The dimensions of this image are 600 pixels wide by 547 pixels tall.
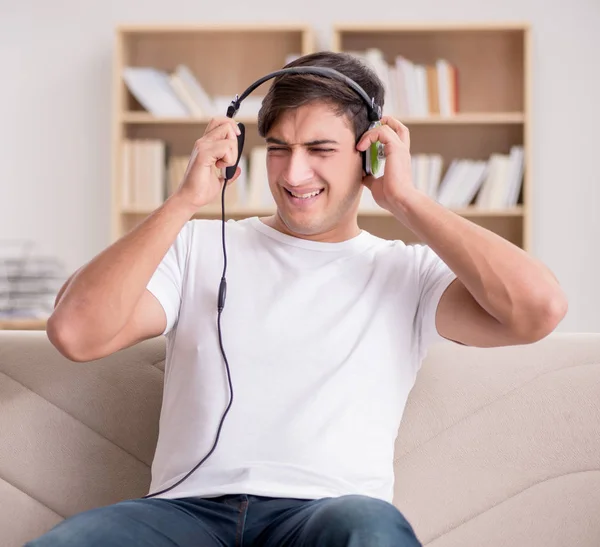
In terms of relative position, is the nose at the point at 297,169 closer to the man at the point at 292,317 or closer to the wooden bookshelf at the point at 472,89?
the man at the point at 292,317

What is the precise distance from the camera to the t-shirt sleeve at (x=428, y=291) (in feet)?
5.05

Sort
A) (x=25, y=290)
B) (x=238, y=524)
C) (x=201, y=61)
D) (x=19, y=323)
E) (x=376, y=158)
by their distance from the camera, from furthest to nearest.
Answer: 1. (x=201, y=61)
2. (x=25, y=290)
3. (x=19, y=323)
4. (x=376, y=158)
5. (x=238, y=524)

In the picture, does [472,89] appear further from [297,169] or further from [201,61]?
[297,169]

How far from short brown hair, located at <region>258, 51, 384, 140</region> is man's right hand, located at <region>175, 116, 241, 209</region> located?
0.41 feet

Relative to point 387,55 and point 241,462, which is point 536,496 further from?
point 387,55

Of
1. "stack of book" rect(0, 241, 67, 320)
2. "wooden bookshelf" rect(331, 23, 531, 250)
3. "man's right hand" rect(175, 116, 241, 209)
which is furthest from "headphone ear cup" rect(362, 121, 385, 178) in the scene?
"wooden bookshelf" rect(331, 23, 531, 250)

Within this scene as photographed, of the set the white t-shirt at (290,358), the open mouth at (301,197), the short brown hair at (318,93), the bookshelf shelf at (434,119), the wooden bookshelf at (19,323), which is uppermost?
the bookshelf shelf at (434,119)

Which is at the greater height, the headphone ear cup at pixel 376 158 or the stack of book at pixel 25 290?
the headphone ear cup at pixel 376 158

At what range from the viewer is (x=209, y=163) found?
5.07ft

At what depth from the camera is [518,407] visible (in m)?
1.55

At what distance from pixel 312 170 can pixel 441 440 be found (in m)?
0.54

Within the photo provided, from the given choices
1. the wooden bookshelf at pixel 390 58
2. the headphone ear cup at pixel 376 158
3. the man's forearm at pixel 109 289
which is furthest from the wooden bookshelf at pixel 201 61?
the man's forearm at pixel 109 289

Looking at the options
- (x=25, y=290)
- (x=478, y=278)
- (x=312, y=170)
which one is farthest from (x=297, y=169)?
(x=25, y=290)

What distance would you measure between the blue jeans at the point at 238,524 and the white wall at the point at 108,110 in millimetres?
2975
